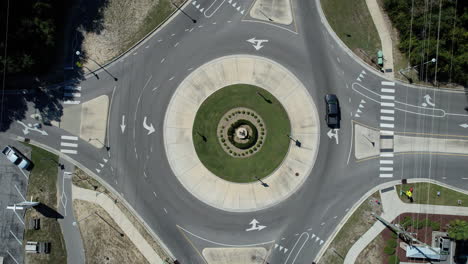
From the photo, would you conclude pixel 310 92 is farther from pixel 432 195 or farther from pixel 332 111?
pixel 432 195

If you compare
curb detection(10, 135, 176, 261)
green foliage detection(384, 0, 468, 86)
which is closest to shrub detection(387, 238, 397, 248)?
green foliage detection(384, 0, 468, 86)

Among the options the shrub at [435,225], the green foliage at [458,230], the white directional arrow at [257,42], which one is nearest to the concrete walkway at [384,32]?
the white directional arrow at [257,42]

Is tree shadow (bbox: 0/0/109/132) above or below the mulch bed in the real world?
above

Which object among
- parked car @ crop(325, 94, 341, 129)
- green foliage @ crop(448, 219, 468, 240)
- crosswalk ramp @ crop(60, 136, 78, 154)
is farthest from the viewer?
crosswalk ramp @ crop(60, 136, 78, 154)

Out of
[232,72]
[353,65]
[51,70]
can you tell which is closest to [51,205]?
[51,70]

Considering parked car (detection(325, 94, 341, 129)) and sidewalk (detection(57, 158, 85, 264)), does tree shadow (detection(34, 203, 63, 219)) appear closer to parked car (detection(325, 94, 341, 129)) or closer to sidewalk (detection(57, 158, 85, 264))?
sidewalk (detection(57, 158, 85, 264))

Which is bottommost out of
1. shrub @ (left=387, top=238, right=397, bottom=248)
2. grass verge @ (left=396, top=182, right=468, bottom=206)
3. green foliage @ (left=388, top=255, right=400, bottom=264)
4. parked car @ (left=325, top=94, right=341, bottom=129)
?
green foliage @ (left=388, top=255, right=400, bottom=264)

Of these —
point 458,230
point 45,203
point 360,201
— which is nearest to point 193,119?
point 45,203
